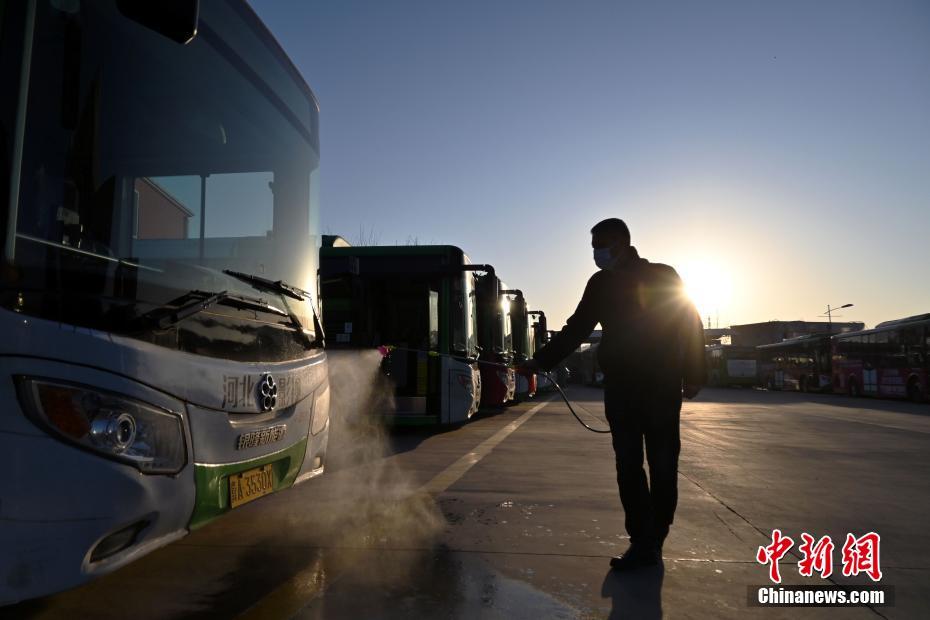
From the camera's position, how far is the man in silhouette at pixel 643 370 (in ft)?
12.4

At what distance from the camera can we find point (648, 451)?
384 cm

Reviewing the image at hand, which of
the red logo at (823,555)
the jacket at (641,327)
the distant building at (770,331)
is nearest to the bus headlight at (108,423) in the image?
the jacket at (641,327)

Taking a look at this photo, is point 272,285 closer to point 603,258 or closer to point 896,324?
point 603,258

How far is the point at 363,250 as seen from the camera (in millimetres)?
10875

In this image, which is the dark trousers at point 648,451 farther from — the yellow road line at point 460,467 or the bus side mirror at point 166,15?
the bus side mirror at point 166,15

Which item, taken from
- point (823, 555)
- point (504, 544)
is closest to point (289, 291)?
point (504, 544)

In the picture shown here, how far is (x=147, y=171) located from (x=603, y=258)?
249cm

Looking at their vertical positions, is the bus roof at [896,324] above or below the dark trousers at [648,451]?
above

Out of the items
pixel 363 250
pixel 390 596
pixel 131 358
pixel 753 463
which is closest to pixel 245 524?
pixel 390 596

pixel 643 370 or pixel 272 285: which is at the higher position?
pixel 272 285

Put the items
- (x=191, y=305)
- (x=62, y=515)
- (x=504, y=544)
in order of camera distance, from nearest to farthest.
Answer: (x=62, y=515) < (x=191, y=305) < (x=504, y=544)

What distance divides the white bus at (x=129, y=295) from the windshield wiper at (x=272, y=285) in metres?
0.02

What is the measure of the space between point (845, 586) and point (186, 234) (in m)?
→ 3.76

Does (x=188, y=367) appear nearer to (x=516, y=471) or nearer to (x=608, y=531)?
(x=608, y=531)
